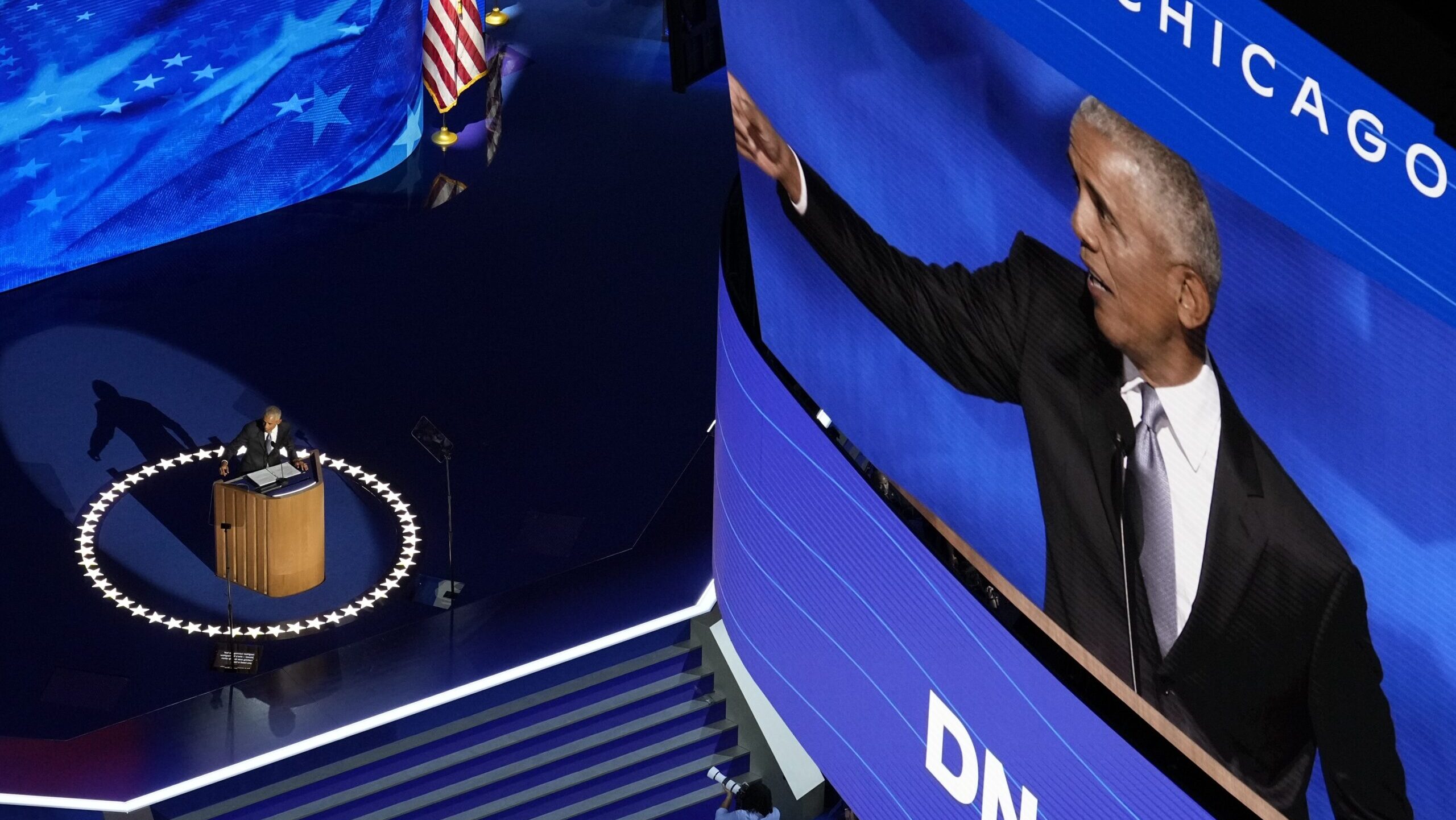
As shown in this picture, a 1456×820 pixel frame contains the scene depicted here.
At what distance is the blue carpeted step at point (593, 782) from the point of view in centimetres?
1285

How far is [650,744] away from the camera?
1331cm

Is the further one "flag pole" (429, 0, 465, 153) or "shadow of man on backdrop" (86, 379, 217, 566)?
"flag pole" (429, 0, 465, 153)

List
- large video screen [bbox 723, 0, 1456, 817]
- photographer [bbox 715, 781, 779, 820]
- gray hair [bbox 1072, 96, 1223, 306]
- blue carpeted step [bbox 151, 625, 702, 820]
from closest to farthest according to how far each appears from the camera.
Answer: large video screen [bbox 723, 0, 1456, 817], gray hair [bbox 1072, 96, 1223, 306], photographer [bbox 715, 781, 779, 820], blue carpeted step [bbox 151, 625, 702, 820]

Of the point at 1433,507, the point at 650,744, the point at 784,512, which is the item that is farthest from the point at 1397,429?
the point at 650,744

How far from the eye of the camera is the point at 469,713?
13094 millimetres

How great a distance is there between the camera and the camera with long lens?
1213cm

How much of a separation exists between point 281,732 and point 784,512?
5526 mm

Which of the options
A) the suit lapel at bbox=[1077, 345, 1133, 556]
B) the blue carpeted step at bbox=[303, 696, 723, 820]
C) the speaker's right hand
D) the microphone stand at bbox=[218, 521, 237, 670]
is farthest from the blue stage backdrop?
the suit lapel at bbox=[1077, 345, 1133, 556]

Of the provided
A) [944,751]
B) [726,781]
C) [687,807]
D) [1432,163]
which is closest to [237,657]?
[687,807]

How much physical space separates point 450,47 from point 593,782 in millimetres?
9426

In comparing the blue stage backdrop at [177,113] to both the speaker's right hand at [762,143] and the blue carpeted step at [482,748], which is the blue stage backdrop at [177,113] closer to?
the blue carpeted step at [482,748]

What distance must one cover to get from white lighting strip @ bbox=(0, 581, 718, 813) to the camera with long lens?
132 cm

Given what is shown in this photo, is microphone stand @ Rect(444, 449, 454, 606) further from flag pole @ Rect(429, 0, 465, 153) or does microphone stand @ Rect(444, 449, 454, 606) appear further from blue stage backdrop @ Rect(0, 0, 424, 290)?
flag pole @ Rect(429, 0, 465, 153)

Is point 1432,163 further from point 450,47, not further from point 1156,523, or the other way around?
point 450,47
